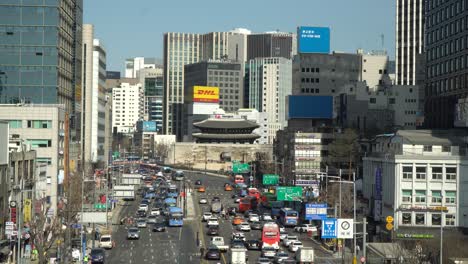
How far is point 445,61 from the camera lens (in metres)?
136

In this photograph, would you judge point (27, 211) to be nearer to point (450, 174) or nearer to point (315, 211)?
point (315, 211)

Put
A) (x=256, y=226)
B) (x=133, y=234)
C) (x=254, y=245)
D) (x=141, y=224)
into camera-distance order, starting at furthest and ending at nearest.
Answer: (x=141, y=224) → (x=256, y=226) → (x=133, y=234) → (x=254, y=245)

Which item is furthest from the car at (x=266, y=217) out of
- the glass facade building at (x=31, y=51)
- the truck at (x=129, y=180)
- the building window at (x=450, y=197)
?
the truck at (x=129, y=180)

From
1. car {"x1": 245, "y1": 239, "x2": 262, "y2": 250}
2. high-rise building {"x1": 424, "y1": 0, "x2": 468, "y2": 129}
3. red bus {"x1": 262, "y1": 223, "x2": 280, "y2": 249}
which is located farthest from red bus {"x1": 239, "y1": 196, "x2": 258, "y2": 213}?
red bus {"x1": 262, "y1": 223, "x2": 280, "y2": 249}

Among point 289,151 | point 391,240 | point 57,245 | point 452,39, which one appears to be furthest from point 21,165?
point 289,151

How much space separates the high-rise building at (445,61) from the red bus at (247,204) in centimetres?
2626

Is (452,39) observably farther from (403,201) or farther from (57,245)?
(57,245)

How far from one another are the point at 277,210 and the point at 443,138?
32981mm

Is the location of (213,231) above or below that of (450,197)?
below

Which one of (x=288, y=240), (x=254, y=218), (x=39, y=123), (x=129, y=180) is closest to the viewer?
(x=288, y=240)

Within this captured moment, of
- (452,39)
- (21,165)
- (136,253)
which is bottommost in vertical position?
(136,253)

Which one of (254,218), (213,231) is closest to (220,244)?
(213,231)

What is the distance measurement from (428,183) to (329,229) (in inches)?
1147

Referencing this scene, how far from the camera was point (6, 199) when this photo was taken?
282 ft
